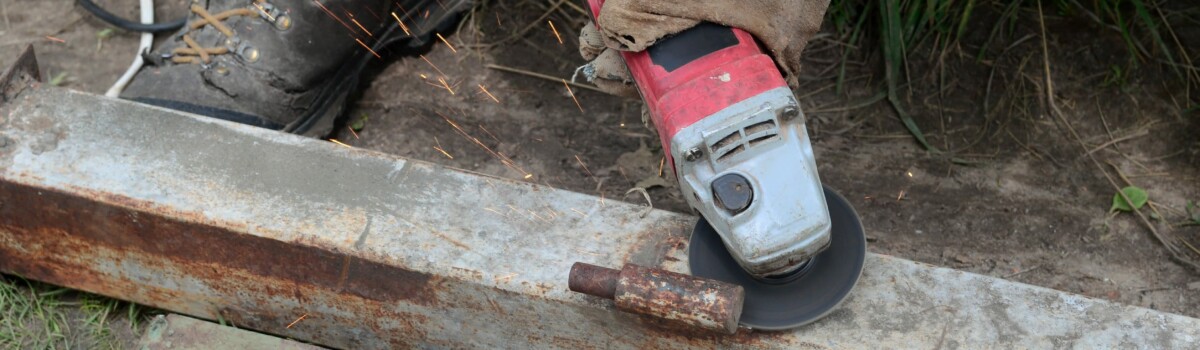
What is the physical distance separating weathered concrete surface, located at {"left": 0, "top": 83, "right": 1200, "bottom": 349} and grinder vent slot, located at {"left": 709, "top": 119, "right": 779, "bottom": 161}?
13.5 inches

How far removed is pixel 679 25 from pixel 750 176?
0.33m

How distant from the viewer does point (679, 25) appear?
1938 millimetres

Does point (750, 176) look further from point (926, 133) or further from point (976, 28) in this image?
point (976, 28)

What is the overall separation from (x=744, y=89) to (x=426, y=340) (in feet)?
2.78

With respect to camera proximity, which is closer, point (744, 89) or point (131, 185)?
point (744, 89)

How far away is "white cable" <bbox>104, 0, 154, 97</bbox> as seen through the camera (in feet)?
9.88

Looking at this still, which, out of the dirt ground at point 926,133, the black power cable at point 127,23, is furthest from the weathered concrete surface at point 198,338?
the black power cable at point 127,23

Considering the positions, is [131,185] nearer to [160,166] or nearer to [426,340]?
[160,166]

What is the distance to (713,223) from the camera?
6.13 feet

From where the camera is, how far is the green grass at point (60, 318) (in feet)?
8.13

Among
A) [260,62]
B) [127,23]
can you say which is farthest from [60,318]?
[127,23]

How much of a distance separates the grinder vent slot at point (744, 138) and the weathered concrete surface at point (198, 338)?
91 cm

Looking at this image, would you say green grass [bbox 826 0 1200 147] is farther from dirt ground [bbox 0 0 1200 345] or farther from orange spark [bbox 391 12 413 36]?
orange spark [bbox 391 12 413 36]

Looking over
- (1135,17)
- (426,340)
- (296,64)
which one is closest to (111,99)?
(296,64)
